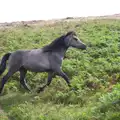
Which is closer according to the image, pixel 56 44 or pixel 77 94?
pixel 77 94

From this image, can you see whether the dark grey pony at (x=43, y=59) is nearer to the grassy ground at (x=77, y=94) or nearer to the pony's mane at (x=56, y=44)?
the pony's mane at (x=56, y=44)

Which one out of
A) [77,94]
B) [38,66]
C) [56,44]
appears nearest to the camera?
[77,94]

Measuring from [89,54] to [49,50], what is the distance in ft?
21.2

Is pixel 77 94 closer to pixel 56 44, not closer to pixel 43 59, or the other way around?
pixel 43 59

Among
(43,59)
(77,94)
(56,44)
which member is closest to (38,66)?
(43,59)

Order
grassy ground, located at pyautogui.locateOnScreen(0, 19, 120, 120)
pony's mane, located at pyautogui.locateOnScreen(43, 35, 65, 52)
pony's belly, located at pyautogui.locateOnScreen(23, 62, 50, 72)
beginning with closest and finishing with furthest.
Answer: grassy ground, located at pyautogui.locateOnScreen(0, 19, 120, 120) → pony's belly, located at pyautogui.locateOnScreen(23, 62, 50, 72) → pony's mane, located at pyautogui.locateOnScreen(43, 35, 65, 52)

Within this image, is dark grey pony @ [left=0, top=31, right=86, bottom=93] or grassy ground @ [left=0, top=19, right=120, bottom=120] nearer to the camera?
grassy ground @ [left=0, top=19, right=120, bottom=120]

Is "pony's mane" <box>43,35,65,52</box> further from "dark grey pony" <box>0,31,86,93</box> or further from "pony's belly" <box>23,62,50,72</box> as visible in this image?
"pony's belly" <box>23,62,50,72</box>

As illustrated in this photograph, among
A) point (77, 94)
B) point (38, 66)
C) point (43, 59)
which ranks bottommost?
point (77, 94)

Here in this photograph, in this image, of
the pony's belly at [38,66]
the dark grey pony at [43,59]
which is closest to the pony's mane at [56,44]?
the dark grey pony at [43,59]

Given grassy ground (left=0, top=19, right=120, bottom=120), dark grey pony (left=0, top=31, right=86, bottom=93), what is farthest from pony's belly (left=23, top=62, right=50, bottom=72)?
grassy ground (left=0, top=19, right=120, bottom=120)

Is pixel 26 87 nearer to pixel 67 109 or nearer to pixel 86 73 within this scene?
pixel 86 73

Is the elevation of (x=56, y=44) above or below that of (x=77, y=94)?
above

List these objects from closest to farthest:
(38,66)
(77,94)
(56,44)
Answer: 1. (77,94)
2. (38,66)
3. (56,44)
